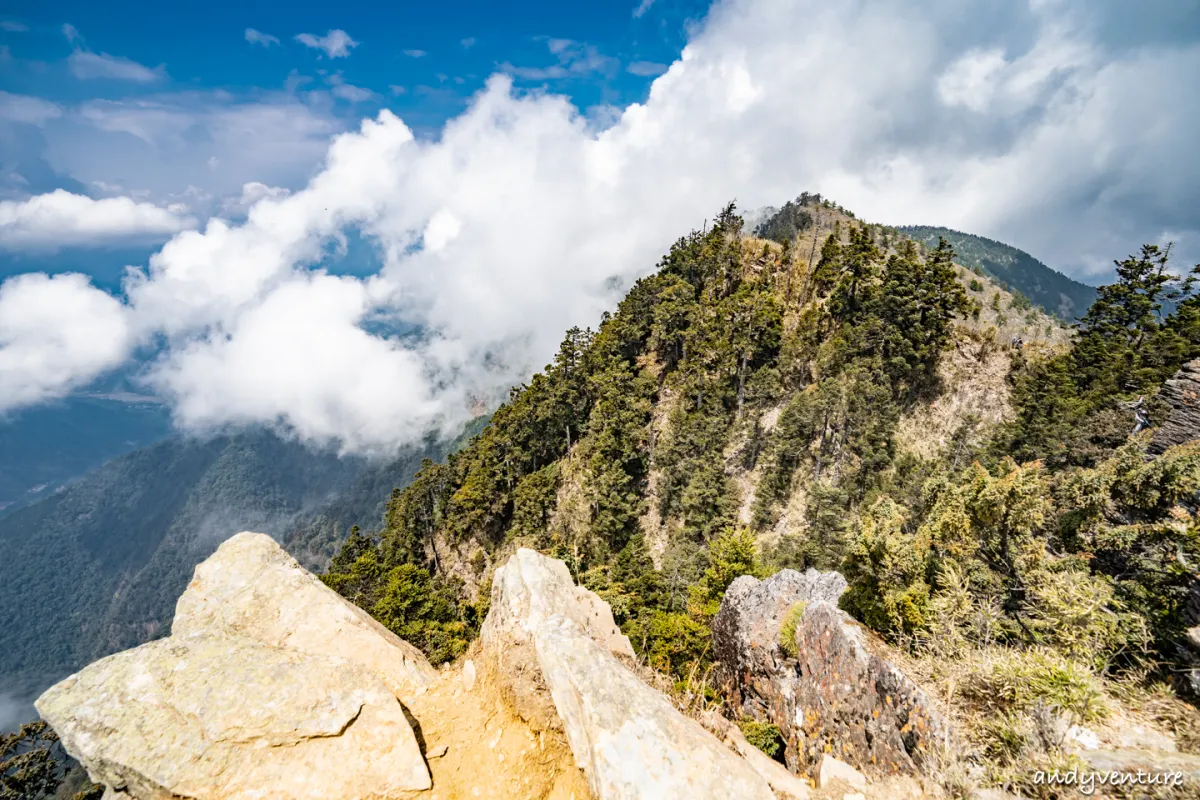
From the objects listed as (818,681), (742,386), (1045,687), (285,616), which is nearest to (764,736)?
(818,681)

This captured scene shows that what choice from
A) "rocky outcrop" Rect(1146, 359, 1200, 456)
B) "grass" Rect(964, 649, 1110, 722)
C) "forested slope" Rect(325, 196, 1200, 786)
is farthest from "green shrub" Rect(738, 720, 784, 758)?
"rocky outcrop" Rect(1146, 359, 1200, 456)

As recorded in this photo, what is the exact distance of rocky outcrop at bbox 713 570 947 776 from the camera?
38.0ft

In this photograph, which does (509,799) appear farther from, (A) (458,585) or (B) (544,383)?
(B) (544,383)

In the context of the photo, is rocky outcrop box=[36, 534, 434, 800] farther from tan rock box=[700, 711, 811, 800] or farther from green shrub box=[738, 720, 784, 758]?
green shrub box=[738, 720, 784, 758]

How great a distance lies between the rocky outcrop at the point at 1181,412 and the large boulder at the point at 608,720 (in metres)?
34.9

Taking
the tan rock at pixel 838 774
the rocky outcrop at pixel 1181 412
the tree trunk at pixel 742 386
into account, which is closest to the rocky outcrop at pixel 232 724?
the tan rock at pixel 838 774

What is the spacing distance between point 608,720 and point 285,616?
899 centimetres

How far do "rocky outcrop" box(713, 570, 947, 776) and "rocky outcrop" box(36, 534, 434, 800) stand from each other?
10580 mm

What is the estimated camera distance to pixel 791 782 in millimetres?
10523

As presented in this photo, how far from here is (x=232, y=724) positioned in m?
8.47

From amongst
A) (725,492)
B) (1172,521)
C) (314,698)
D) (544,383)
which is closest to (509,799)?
(314,698)

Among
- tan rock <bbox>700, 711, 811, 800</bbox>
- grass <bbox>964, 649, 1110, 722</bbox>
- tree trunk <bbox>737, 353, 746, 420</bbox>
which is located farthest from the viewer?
tree trunk <bbox>737, 353, 746, 420</bbox>

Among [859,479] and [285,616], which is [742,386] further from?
[285,616]

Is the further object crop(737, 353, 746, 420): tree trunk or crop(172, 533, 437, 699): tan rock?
crop(737, 353, 746, 420): tree trunk
